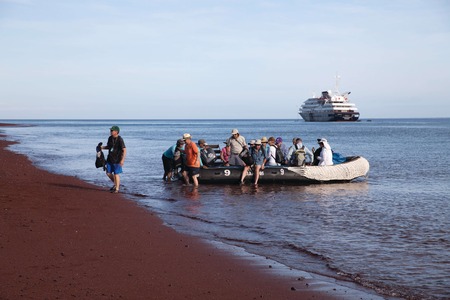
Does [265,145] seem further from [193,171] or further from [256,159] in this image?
[193,171]

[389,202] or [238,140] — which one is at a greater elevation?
[238,140]

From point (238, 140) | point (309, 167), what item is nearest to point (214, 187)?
point (238, 140)

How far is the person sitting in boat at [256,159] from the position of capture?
56.0 ft

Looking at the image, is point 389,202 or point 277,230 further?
point 389,202

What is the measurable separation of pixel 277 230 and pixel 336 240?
1197mm

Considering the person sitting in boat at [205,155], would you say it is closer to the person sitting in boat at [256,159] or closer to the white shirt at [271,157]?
the person sitting in boat at [256,159]

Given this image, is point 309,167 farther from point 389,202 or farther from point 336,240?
point 336,240

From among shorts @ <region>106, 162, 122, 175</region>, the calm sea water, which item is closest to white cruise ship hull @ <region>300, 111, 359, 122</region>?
the calm sea water

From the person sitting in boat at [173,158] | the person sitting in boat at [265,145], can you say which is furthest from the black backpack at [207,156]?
the person sitting in boat at [265,145]

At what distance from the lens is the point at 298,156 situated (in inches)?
710

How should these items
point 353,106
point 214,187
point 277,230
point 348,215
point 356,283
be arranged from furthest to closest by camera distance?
point 353,106
point 214,187
point 348,215
point 277,230
point 356,283

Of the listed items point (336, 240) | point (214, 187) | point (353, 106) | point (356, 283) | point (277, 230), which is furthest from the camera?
point (353, 106)

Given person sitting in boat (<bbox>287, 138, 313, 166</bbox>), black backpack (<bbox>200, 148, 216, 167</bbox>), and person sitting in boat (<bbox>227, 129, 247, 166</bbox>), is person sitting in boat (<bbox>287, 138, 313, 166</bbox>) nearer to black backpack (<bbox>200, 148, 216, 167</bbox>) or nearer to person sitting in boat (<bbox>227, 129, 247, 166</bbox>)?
person sitting in boat (<bbox>227, 129, 247, 166</bbox>)

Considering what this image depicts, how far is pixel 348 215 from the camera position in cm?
1226
